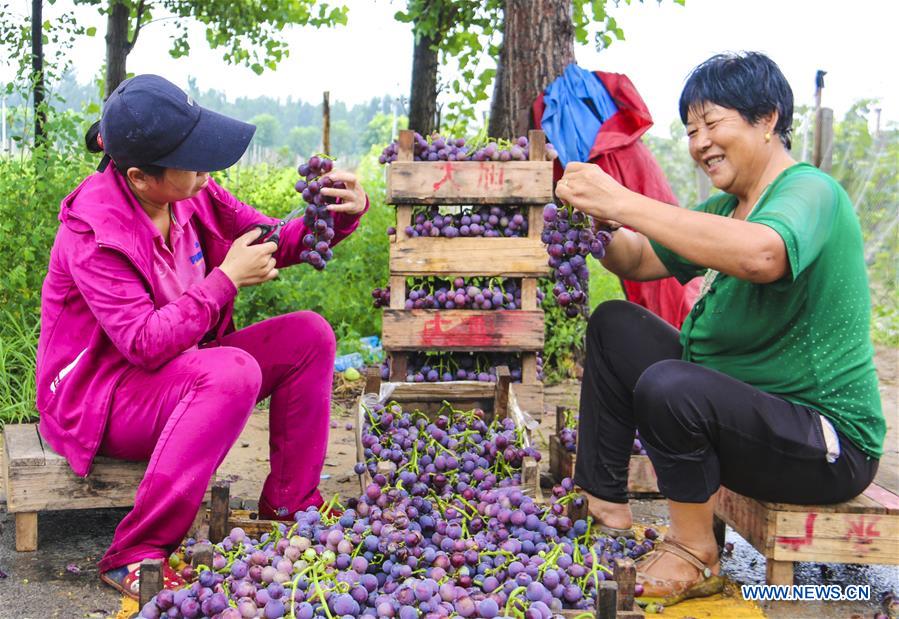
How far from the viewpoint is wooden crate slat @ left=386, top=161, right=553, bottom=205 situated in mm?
3643

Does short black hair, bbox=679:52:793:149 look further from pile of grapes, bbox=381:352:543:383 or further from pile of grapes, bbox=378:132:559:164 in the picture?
pile of grapes, bbox=381:352:543:383

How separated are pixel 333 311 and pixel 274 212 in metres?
1.69

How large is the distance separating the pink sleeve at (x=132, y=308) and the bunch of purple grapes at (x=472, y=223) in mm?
1451

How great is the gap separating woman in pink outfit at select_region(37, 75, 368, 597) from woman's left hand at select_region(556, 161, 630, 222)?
846 millimetres

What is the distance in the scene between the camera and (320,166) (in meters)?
2.74

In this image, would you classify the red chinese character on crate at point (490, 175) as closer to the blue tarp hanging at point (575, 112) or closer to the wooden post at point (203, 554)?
the blue tarp hanging at point (575, 112)

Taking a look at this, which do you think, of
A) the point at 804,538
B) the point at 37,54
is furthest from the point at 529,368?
the point at 37,54

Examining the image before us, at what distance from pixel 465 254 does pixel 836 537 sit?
6.03ft

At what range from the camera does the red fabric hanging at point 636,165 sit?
13.9ft

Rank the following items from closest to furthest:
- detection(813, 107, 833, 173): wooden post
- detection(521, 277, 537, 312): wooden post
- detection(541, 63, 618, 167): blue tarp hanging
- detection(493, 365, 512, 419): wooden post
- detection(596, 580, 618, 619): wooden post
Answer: detection(596, 580, 618, 619): wooden post
detection(493, 365, 512, 419): wooden post
detection(521, 277, 537, 312): wooden post
detection(541, 63, 618, 167): blue tarp hanging
detection(813, 107, 833, 173): wooden post

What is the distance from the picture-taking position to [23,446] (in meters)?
2.64

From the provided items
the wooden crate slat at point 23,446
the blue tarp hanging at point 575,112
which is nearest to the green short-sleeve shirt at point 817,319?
Result: the wooden crate slat at point 23,446

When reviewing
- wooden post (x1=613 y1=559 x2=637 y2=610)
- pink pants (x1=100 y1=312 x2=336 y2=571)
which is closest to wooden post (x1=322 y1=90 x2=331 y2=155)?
pink pants (x1=100 y1=312 x2=336 y2=571)

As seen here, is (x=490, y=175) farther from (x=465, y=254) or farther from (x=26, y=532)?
(x=26, y=532)
